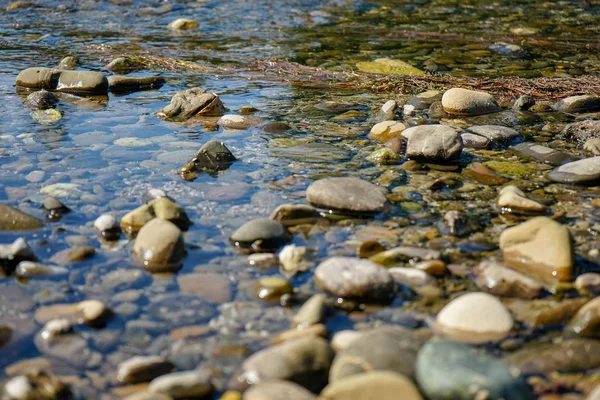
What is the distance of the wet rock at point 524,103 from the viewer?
5.77 m

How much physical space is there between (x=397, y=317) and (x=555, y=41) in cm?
717

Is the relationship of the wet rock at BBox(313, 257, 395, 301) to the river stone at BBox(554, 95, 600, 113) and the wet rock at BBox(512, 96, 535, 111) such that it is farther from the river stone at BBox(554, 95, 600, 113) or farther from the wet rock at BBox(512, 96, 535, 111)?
the river stone at BBox(554, 95, 600, 113)

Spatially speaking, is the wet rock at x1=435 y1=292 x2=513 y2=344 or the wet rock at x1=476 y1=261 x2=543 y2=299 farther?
the wet rock at x1=476 y1=261 x2=543 y2=299

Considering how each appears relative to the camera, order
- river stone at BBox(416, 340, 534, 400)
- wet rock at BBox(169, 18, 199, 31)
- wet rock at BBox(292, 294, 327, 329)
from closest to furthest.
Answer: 1. river stone at BBox(416, 340, 534, 400)
2. wet rock at BBox(292, 294, 327, 329)
3. wet rock at BBox(169, 18, 199, 31)

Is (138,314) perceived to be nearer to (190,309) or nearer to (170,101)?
(190,309)

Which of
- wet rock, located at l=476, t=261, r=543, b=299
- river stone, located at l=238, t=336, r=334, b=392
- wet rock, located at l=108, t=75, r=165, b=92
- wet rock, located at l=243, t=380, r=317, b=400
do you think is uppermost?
wet rock, located at l=243, t=380, r=317, b=400

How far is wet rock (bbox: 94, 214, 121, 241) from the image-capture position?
3564 millimetres

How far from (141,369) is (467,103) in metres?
4.00

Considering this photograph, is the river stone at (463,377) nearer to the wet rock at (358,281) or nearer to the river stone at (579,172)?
the wet rock at (358,281)

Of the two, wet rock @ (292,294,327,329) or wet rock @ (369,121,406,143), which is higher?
wet rock @ (292,294,327,329)

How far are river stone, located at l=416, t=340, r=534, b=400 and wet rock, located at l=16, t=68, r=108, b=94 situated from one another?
16.8ft

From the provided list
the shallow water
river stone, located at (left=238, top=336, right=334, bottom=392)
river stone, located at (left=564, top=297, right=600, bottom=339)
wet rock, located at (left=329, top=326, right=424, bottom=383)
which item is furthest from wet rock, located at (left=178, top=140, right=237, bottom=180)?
river stone, located at (left=564, top=297, right=600, bottom=339)

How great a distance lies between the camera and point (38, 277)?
3.14 metres

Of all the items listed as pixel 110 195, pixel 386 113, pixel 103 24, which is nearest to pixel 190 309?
pixel 110 195
